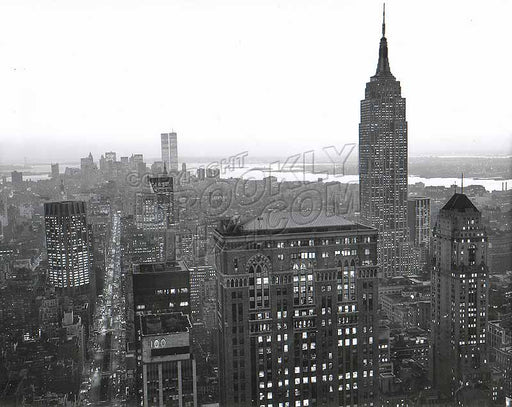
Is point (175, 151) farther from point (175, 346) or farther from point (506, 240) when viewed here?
point (506, 240)

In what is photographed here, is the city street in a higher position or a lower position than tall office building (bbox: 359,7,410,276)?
lower

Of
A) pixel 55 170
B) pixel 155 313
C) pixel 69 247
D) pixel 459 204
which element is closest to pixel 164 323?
pixel 155 313

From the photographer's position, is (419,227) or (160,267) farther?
(419,227)

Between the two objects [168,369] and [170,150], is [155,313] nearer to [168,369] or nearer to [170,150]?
[168,369]

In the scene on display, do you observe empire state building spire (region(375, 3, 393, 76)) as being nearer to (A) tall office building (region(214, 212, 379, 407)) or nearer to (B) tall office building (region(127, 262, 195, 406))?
(A) tall office building (region(214, 212, 379, 407))

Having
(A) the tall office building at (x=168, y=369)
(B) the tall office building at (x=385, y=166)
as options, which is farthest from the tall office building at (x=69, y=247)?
(B) the tall office building at (x=385, y=166)

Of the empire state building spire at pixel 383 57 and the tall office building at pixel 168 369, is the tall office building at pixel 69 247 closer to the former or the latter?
the tall office building at pixel 168 369

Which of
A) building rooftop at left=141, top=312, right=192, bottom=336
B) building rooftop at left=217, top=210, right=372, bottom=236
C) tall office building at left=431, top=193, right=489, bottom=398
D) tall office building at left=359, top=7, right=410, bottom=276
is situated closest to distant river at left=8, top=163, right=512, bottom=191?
building rooftop at left=217, top=210, right=372, bottom=236
